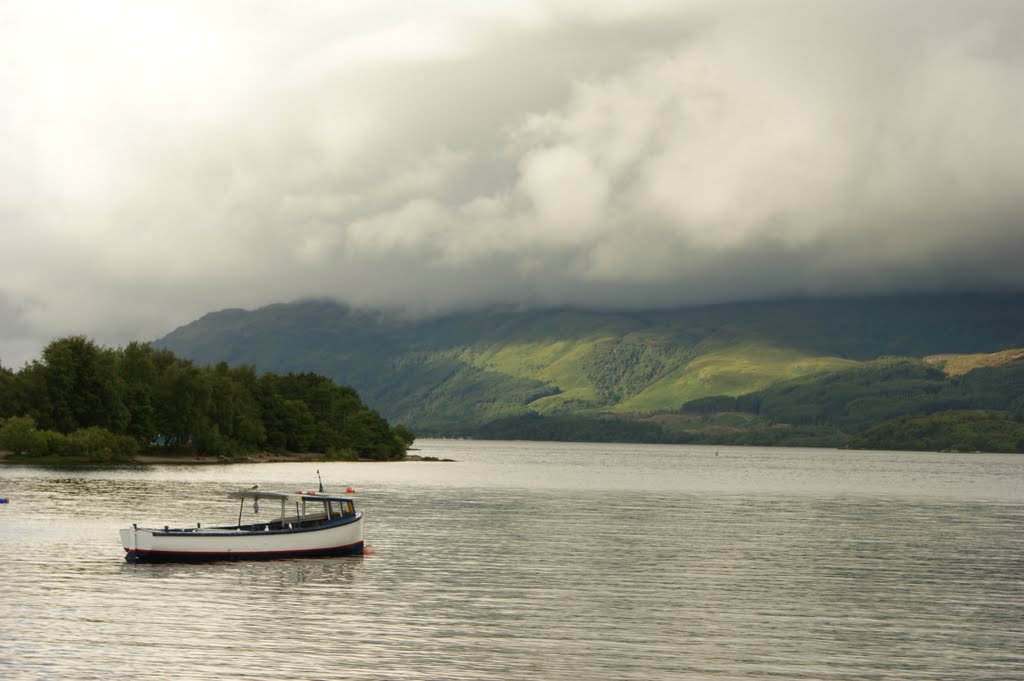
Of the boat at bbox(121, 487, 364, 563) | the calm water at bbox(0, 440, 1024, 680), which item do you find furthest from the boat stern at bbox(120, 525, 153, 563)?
the calm water at bbox(0, 440, 1024, 680)

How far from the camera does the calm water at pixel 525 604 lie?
1949 inches

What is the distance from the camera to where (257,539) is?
82938mm

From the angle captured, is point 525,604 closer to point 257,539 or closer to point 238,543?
point 257,539

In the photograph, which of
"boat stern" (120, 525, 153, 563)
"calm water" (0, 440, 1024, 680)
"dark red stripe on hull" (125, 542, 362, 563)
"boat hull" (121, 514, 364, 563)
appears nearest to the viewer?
"calm water" (0, 440, 1024, 680)

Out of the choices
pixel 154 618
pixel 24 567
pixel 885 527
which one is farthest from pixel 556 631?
pixel 885 527

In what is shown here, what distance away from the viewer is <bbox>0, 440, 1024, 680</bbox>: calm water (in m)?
49.5

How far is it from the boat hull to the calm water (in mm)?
1121

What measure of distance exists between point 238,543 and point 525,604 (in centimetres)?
2772

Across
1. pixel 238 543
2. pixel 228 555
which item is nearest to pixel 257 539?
pixel 238 543

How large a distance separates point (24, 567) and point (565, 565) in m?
40.4

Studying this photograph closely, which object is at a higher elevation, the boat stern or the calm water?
the boat stern

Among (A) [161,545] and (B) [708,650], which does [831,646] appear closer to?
(B) [708,650]

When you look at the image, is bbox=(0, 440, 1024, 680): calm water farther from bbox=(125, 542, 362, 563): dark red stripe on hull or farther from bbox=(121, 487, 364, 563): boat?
bbox=(121, 487, 364, 563): boat

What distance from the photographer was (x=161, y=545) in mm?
79562
